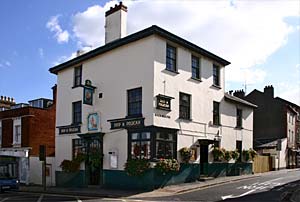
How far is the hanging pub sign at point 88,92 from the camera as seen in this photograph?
86.0 feet

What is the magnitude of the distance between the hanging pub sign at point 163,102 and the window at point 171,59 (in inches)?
79.4

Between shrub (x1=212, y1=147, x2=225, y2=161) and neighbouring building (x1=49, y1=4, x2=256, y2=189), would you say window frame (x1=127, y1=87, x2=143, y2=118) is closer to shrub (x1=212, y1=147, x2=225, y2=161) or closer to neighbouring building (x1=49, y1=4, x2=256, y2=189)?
neighbouring building (x1=49, y1=4, x2=256, y2=189)

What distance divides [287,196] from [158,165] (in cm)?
708

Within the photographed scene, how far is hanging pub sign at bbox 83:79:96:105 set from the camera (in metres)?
26.2

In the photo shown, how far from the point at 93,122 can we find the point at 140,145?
4.85 m

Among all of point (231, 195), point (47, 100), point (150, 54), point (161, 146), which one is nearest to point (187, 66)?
point (150, 54)

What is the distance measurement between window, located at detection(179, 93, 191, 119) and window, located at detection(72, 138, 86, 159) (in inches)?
287

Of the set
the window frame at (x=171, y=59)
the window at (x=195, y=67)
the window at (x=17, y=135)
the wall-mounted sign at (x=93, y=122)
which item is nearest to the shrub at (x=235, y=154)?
the window at (x=195, y=67)

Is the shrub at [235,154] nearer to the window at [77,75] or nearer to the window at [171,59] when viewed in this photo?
the window at [171,59]

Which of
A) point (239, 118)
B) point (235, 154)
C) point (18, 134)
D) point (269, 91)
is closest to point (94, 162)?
point (235, 154)

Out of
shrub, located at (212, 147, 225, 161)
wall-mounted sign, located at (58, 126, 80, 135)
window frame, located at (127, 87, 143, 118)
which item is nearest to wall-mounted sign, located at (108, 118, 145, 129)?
window frame, located at (127, 87, 143, 118)

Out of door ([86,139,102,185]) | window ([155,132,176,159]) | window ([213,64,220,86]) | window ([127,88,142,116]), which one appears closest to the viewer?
window ([155,132,176,159])

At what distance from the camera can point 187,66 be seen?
26016 millimetres

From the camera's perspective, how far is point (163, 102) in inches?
919
